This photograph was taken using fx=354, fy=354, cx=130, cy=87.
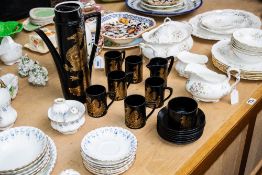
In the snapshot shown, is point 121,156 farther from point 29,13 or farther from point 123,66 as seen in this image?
point 29,13

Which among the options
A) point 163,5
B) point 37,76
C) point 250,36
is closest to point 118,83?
point 37,76

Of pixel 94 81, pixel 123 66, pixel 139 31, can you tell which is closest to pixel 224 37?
pixel 139 31

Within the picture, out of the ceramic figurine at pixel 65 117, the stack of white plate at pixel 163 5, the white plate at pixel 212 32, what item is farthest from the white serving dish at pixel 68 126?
the stack of white plate at pixel 163 5

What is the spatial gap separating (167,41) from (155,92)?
0.31 metres

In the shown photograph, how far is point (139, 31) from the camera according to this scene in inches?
58.3

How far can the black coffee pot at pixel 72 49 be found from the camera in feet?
3.23

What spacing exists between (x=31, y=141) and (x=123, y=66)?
19.4 inches

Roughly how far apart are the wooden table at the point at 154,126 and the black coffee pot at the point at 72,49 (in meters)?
0.11

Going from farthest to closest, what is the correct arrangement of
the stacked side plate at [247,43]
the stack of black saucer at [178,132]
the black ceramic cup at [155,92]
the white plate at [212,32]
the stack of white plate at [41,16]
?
the stack of white plate at [41,16] < the white plate at [212,32] < the stacked side plate at [247,43] < the black ceramic cup at [155,92] < the stack of black saucer at [178,132]

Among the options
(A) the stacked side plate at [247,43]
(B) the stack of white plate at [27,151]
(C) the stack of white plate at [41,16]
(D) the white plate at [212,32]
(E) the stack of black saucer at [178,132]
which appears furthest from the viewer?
(C) the stack of white plate at [41,16]

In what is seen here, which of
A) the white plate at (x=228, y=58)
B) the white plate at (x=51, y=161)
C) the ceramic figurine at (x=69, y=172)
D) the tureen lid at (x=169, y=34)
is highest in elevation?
the tureen lid at (x=169, y=34)

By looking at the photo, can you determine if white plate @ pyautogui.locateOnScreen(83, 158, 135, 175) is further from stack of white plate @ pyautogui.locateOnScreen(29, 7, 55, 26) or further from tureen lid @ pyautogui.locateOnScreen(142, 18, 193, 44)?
stack of white plate @ pyautogui.locateOnScreen(29, 7, 55, 26)

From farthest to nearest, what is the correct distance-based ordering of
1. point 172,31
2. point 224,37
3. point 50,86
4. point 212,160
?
point 224,37, point 172,31, point 50,86, point 212,160

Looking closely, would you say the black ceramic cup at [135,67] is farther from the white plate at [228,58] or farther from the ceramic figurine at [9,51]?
the ceramic figurine at [9,51]
